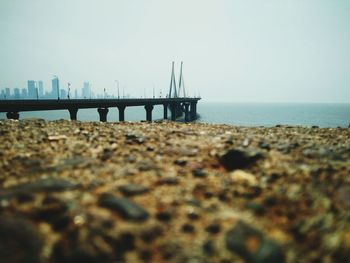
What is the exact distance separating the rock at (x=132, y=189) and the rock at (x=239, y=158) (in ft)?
4.79

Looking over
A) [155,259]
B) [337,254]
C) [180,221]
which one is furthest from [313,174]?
[155,259]

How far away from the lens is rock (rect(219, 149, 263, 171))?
3666 millimetres

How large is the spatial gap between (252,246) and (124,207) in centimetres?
112

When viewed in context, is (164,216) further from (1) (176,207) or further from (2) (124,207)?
(2) (124,207)

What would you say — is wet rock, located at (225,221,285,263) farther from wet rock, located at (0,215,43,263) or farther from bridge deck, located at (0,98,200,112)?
bridge deck, located at (0,98,200,112)

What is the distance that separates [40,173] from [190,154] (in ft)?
7.41

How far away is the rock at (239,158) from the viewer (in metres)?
3.67

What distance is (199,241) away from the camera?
6.23 feet

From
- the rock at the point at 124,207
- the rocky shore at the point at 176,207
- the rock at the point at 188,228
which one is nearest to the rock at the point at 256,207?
the rocky shore at the point at 176,207

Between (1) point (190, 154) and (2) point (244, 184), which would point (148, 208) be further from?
(1) point (190, 154)

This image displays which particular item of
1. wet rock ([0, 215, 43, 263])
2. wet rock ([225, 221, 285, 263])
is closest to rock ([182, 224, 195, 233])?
wet rock ([225, 221, 285, 263])

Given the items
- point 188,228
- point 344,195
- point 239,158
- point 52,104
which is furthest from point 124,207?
point 52,104

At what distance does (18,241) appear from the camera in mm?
1803

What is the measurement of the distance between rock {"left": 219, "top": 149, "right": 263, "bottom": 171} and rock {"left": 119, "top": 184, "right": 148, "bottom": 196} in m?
1.46
